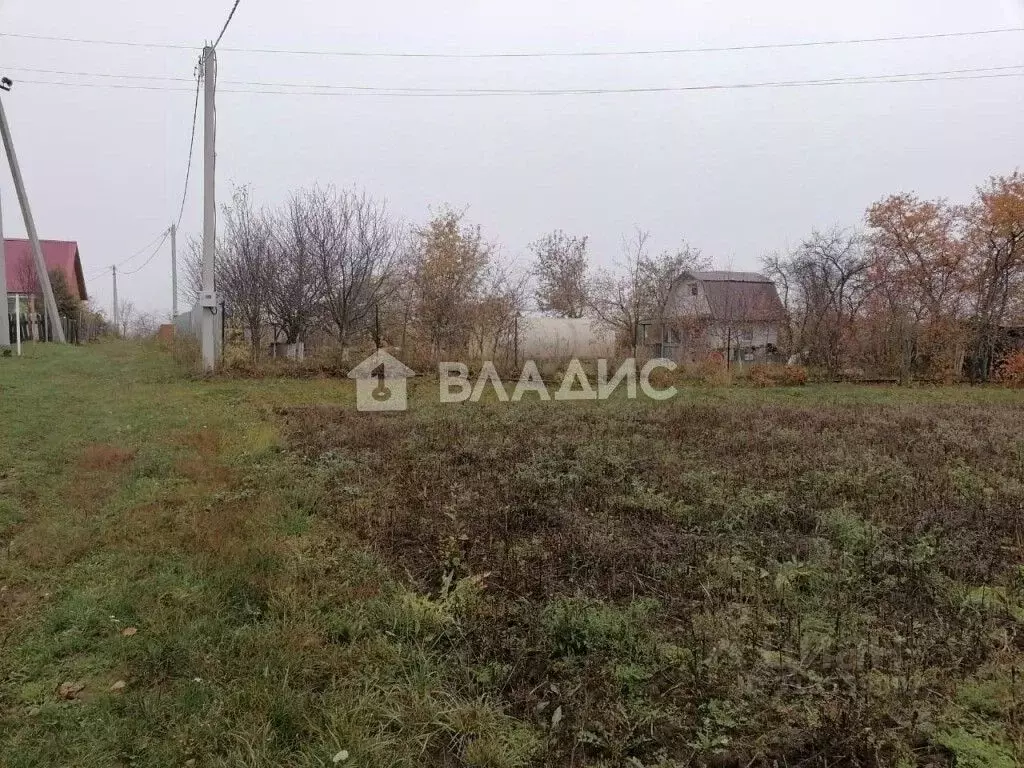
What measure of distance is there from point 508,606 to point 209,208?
11436mm

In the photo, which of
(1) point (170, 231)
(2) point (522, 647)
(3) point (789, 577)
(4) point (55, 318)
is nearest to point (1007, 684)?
(3) point (789, 577)

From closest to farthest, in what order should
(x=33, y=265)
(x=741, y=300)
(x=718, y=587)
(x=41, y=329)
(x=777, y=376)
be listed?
(x=718, y=587) → (x=777, y=376) → (x=741, y=300) → (x=41, y=329) → (x=33, y=265)

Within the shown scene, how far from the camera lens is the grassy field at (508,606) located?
1.89 m

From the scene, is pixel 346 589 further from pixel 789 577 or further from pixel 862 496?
pixel 862 496

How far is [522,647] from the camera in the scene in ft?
7.75

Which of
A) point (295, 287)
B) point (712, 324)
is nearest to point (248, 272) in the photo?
point (295, 287)

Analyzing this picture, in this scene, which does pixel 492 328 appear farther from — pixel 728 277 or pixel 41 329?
pixel 41 329

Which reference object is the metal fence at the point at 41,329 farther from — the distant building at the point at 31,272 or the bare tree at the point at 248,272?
the bare tree at the point at 248,272

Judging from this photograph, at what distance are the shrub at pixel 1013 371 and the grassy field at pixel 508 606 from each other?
11.2 meters

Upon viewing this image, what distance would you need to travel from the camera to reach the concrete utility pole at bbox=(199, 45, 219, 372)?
11133 mm

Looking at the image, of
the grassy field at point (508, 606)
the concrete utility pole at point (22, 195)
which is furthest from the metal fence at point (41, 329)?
the grassy field at point (508, 606)

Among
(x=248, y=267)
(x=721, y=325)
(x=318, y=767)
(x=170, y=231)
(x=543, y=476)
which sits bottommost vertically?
(x=318, y=767)

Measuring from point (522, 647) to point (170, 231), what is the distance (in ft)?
110

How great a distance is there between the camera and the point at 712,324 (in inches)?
611
